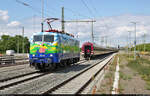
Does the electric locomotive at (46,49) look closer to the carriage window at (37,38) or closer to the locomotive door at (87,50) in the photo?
the carriage window at (37,38)

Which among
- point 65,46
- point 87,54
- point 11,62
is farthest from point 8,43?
point 65,46

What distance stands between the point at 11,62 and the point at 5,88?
17.4 m

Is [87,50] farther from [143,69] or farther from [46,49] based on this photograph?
[46,49]

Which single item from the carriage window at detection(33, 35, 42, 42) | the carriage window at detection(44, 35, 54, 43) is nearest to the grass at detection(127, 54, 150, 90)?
the carriage window at detection(44, 35, 54, 43)

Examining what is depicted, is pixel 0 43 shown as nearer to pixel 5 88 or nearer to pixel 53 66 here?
pixel 53 66

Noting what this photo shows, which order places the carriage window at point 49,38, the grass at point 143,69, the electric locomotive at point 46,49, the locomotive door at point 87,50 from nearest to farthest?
the grass at point 143,69, the electric locomotive at point 46,49, the carriage window at point 49,38, the locomotive door at point 87,50

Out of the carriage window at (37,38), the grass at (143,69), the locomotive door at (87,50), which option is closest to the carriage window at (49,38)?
the carriage window at (37,38)

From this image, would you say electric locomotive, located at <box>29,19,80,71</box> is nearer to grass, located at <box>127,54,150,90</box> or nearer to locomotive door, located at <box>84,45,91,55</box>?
grass, located at <box>127,54,150,90</box>

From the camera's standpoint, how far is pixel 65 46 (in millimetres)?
20391

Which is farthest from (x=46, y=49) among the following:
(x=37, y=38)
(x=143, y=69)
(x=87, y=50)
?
(x=87, y=50)

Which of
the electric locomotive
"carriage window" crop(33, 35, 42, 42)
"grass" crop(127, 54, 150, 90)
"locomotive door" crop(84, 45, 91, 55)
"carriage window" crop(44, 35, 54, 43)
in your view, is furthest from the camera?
"locomotive door" crop(84, 45, 91, 55)

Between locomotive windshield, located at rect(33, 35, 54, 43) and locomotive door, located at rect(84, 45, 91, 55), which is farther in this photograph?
locomotive door, located at rect(84, 45, 91, 55)

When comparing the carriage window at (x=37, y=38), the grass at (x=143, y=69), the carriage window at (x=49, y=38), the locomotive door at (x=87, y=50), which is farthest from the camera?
the locomotive door at (x=87, y=50)

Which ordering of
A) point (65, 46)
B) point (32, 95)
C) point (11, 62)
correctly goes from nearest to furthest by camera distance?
point (32, 95)
point (65, 46)
point (11, 62)
